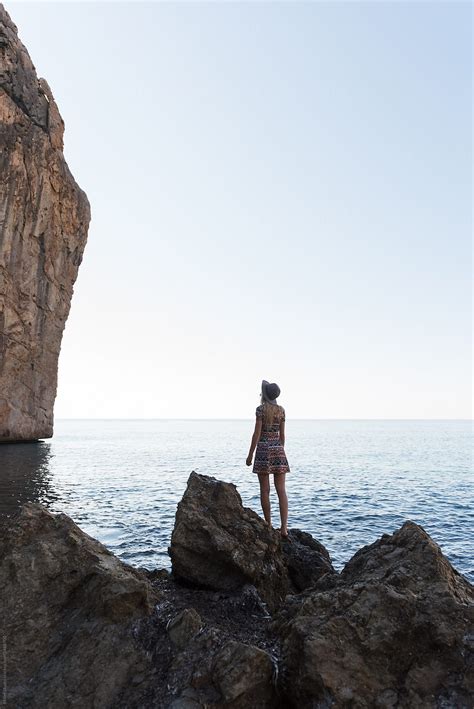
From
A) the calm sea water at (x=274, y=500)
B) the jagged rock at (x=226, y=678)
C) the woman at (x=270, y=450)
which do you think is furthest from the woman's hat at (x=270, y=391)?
the calm sea water at (x=274, y=500)

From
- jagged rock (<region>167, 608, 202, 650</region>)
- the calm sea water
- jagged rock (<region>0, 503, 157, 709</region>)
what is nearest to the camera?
jagged rock (<region>0, 503, 157, 709</region>)

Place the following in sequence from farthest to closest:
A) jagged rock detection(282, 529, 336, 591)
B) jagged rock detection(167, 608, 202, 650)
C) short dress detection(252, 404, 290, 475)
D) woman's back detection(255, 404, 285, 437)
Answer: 1. woman's back detection(255, 404, 285, 437)
2. short dress detection(252, 404, 290, 475)
3. jagged rock detection(282, 529, 336, 591)
4. jagged rock detection(167, 608, 202, 650)

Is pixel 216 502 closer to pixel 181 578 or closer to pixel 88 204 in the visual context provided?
pixel 181 578

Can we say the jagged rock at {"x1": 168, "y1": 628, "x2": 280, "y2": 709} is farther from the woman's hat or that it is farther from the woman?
the woman's hat

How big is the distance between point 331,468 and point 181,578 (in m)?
31.4

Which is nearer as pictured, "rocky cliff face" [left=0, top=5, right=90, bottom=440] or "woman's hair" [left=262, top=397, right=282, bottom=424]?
"woman's hair" [left=262, top=397, right=282, bottom=424]

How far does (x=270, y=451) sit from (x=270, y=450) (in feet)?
0.06

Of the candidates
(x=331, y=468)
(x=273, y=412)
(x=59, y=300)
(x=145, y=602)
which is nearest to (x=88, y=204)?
(x=59, y=300)

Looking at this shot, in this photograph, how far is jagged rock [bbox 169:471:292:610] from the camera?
22.2 feet

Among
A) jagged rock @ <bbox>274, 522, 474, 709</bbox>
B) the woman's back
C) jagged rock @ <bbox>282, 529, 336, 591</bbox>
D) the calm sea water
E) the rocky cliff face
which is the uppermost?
the rocky cliff face

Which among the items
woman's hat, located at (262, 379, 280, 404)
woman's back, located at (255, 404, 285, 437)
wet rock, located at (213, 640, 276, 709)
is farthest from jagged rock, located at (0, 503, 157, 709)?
woman's hat, located at (262, 379, 280, 404)

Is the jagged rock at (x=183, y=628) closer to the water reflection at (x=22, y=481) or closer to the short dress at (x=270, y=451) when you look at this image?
the short dress at (x=270, y=451)

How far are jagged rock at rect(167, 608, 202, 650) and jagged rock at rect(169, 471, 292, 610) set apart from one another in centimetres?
207

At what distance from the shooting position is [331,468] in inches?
1448
